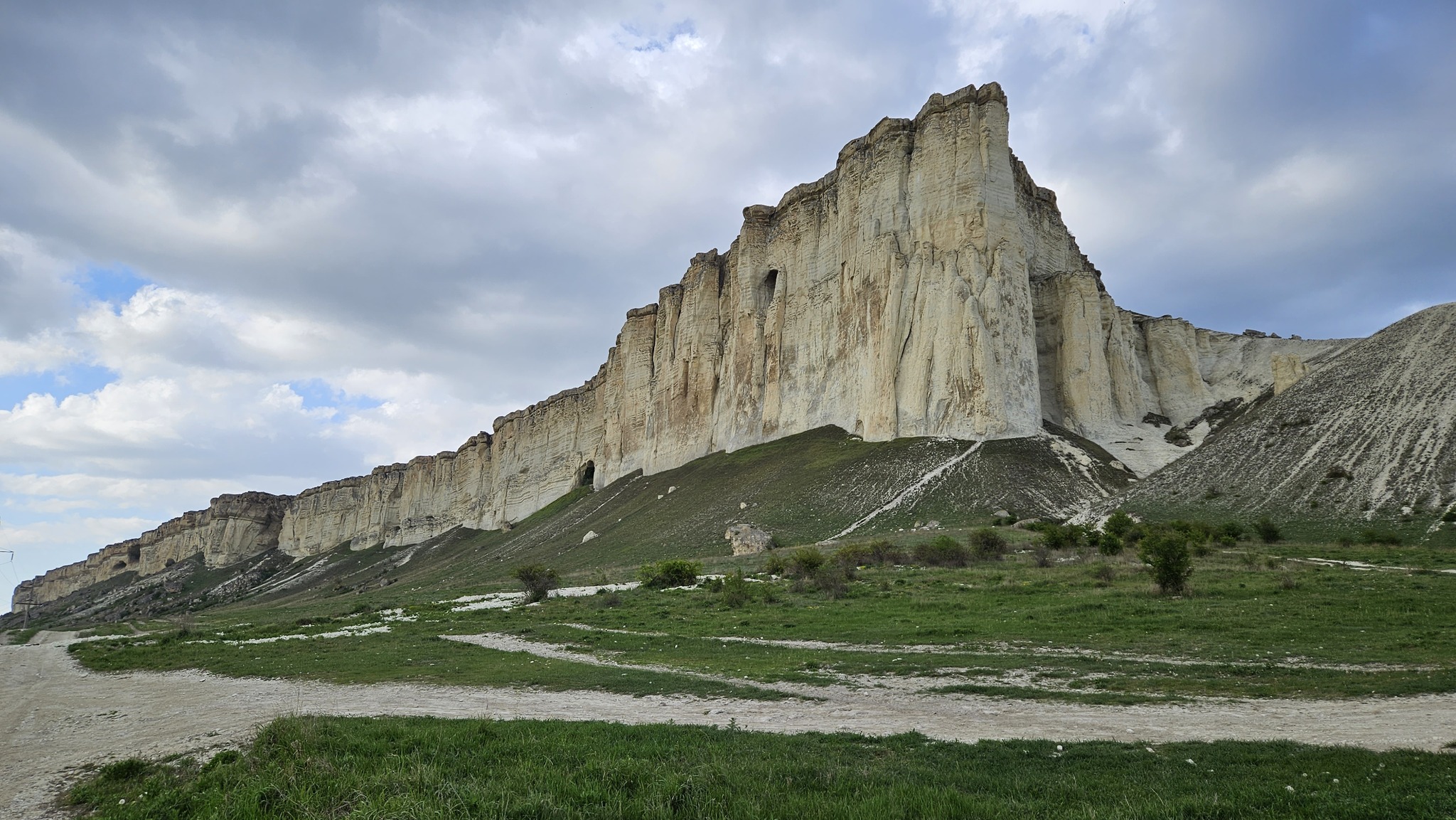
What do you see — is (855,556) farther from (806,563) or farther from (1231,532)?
(1231,532)

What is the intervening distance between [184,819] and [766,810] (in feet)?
18.0

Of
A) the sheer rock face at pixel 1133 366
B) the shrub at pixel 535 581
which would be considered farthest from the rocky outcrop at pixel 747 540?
the sheer rock face at pixel 1133 366

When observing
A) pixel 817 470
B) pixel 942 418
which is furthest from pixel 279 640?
pixel 942 418

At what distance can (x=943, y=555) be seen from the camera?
36.3 meters

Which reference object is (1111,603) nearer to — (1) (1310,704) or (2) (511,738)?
(1) (1310,704)

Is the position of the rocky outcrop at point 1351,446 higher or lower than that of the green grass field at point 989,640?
higher

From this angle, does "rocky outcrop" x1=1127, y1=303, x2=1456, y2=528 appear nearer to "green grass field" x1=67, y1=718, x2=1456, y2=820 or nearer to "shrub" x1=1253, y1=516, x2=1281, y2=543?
"shrub" x1=1253, y1=516, x2=1281, y2=543

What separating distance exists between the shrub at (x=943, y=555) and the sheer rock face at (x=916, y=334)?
2996cm

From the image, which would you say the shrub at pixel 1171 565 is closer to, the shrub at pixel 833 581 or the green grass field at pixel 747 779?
the shrub at pixel 833 581

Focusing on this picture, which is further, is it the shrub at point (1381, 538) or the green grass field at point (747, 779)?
the shrub at point (1381, 538)

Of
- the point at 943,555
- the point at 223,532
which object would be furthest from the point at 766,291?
the point at 223,532

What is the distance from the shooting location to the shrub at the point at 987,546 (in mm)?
36594

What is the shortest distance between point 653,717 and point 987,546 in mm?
29462

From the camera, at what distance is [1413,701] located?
421 inches
